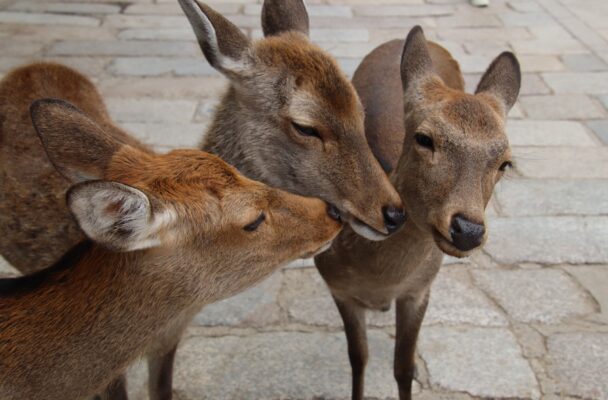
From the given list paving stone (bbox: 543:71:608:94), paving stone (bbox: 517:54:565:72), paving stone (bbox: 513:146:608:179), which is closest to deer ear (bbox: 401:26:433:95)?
paving stone (bbox: 513:146:608:179)

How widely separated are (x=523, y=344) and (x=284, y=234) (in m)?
2.07

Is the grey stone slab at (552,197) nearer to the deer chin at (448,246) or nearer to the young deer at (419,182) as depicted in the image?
the young deer at (419,182)

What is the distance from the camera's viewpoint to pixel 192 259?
2400mm

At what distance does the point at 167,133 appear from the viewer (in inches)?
242

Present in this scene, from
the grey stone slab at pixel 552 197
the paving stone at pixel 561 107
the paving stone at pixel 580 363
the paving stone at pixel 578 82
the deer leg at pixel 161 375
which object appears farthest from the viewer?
the paving stone at pixel 578 82

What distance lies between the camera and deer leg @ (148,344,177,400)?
125 inches

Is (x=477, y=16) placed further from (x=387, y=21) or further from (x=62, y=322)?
(x=62, y=322)

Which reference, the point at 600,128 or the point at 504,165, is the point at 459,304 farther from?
the point at 600,128

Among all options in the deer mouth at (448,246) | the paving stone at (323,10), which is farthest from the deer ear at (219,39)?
the paving stone at (323,10)

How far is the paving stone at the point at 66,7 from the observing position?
923cm

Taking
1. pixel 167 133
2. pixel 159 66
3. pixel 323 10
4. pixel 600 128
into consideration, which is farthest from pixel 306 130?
pixel 323 10

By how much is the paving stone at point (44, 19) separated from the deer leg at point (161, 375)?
6685mm

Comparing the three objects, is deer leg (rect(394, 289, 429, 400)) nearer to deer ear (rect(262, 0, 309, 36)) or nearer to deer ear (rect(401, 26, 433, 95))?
deer ear (rect(401, 26, 433, 95))

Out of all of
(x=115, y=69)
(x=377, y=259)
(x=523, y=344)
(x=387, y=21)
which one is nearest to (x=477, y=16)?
(x=387, y=21)
